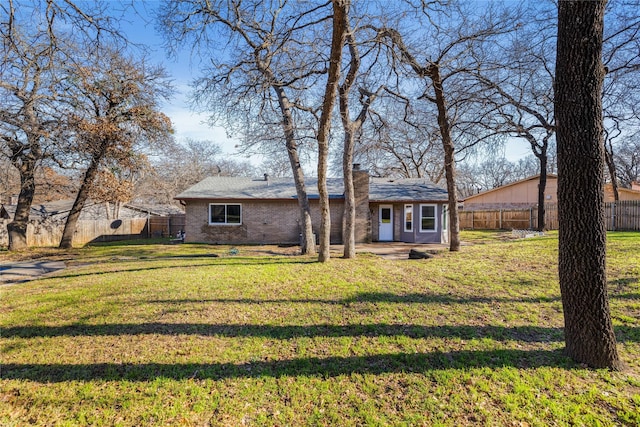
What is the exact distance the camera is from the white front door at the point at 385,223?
53.8 ft

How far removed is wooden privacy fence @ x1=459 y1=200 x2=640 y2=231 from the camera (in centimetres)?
1809

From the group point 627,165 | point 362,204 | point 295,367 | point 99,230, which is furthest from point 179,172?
point 627,165

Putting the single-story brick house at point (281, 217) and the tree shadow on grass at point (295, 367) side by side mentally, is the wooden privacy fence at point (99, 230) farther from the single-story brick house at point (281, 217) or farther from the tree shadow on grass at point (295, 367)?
the tree shadow on grass at point (295, 367)

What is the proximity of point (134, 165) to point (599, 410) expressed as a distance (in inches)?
674

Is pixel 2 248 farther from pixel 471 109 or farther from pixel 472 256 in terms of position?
pixel 471 109

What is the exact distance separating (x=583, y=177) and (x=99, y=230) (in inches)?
881

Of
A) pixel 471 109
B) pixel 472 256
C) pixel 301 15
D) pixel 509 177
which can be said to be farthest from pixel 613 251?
pixel 509 177

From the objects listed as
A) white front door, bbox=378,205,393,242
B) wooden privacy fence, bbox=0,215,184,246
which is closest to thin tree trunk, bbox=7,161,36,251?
wooden privacy fence, bbox=0,215,184,246

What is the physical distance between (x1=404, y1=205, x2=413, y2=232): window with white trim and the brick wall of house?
350cm

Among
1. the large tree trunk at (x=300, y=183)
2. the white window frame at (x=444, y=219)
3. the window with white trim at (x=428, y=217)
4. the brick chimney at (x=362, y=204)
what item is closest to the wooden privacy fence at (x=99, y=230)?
the large tree trunk at (x=300, y=183)

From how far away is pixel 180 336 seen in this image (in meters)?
4.14

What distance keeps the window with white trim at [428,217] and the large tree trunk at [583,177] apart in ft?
42.3

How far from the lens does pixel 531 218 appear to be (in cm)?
2253

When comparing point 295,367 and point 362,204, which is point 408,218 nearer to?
point 362,204
